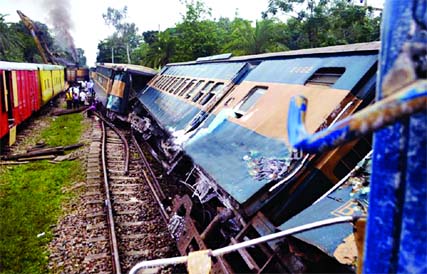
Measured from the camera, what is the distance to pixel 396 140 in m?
0.90

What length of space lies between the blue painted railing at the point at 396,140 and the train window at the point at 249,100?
456 cm

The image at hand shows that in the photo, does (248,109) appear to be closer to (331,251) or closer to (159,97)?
(331,251)

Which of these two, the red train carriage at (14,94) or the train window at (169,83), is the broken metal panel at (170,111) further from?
the red train carriage at (14,94)

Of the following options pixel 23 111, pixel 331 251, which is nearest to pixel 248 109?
pixel 331 251

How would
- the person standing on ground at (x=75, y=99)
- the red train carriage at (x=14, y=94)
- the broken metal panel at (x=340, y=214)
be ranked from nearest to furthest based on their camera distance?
the broken metal panel at (x=340, y=214) → the red train carriage at (x=14, y=94) → the person standing on ground at (x=75, y=99)

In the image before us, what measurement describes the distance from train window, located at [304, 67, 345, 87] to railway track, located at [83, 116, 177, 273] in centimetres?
348

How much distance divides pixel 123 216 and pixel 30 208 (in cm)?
203

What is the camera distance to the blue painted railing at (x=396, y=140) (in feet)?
2.61

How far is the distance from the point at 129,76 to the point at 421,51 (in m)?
14.8

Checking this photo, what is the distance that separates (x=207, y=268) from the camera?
5.54 feet

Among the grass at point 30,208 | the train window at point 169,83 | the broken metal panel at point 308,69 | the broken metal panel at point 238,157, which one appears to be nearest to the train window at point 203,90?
the broken metal panel at point 308,69

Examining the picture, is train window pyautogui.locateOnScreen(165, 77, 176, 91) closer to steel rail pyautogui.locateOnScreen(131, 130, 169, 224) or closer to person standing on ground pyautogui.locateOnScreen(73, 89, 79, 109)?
steel rail pyautogui.locateOnScreen(131, 130, 169, 224)

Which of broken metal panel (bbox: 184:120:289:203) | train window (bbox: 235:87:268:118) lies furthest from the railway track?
train window (bbox: 235:87:268:118)

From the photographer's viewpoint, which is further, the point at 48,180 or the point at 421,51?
the point at 48,180
